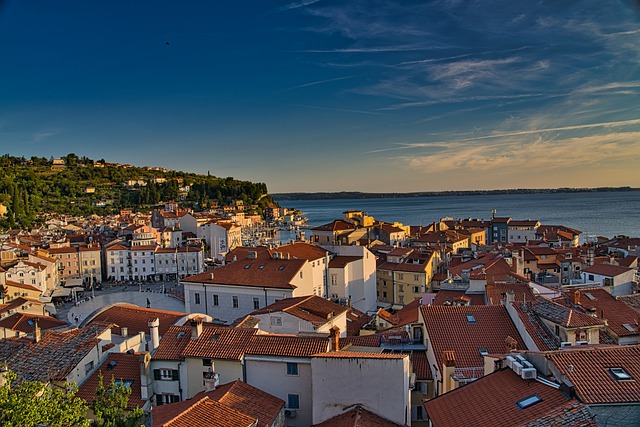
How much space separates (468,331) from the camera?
11.3m

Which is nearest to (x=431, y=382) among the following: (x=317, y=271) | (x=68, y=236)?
(x=317, y=271)

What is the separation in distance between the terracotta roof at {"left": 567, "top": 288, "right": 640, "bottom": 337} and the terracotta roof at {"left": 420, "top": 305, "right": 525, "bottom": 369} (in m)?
3.20

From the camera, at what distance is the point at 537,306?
39.0ft

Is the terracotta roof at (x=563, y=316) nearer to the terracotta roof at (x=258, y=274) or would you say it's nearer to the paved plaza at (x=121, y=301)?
the terracotta roof at (x=258, y=274)

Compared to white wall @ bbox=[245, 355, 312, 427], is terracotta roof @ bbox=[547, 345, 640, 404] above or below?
above

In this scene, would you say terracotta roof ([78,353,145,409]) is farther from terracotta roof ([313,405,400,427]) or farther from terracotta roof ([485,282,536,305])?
terracotta roof ([485,282,536,305])

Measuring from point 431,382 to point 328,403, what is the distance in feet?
9.56

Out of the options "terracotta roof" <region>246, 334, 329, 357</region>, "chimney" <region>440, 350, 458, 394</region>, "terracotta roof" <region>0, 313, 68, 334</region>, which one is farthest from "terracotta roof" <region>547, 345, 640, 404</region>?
"terracotta roof" <region>0, 313, 68, 334</region>

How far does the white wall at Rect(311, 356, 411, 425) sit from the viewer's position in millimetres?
8438

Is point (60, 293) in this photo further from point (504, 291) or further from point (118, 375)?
point (504, 291)

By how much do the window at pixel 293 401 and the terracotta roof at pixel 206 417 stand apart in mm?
1786

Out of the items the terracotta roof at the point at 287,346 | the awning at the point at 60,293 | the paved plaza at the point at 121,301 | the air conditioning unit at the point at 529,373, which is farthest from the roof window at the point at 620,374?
the awning at the point at 60,293

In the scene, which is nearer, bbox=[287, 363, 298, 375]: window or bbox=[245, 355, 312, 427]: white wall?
bbox=[245, 355, 312, 427]: white wall

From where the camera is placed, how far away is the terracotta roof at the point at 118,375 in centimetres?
1093
